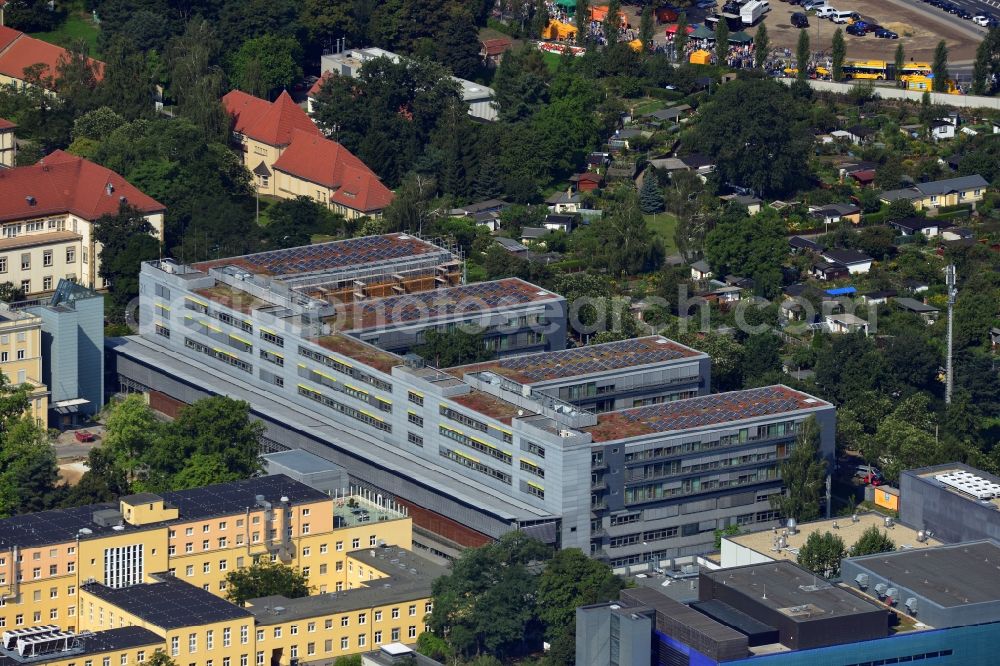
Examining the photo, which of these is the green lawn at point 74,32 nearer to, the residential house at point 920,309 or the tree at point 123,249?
the tree at point 123,249

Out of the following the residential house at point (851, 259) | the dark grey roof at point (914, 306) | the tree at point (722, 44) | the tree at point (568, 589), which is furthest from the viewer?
the tree at point (722, 44)

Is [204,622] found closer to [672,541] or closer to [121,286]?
[672,541]

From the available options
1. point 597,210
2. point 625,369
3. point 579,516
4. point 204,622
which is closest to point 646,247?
point 597,210

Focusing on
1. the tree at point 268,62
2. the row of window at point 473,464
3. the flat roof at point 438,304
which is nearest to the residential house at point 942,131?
the tree at point 268,62

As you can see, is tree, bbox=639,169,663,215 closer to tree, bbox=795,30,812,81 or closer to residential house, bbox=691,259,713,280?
residential house, bbox=691,259,713,280

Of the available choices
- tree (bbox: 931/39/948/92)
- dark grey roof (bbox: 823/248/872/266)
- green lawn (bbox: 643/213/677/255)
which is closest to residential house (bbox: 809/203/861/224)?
dark grey roof (bbox: 823/248/872/266)

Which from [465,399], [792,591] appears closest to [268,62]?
[465,399]

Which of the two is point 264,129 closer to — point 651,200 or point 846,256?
point 651,200
